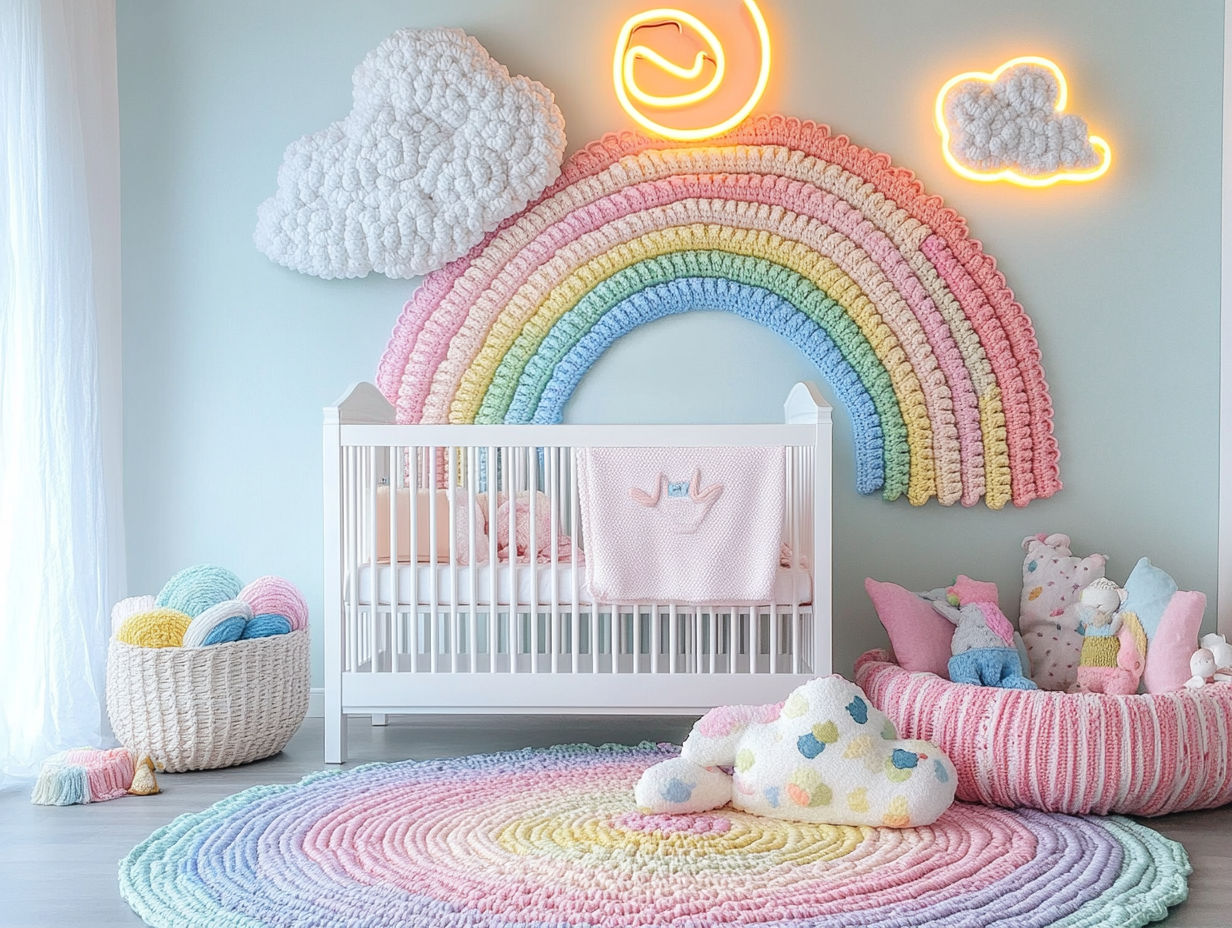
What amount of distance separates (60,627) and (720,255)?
5.58 feet

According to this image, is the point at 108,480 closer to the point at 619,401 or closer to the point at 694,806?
the point at 619,401

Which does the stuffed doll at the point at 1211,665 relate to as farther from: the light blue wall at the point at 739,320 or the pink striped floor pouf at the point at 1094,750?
the light blue wall at the point at 739,320

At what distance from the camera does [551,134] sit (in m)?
2.76

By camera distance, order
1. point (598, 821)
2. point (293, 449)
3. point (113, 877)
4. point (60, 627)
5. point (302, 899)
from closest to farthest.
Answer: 1. point (302, 899)
2. point (113, 877)
3. point (598, 821)
4. point (60, 627)
5. point (293, 449)

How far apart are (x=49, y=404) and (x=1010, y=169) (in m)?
2.26

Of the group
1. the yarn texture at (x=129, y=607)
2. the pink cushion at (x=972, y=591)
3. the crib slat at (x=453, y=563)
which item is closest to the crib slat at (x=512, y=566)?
the crib slat at (x=453, y=563)

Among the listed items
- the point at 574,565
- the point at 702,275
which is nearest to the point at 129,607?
the point at 574,565

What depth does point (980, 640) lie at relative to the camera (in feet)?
7.98

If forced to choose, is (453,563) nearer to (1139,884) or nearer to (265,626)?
(265,626)

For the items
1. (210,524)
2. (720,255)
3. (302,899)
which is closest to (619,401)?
(720,255)

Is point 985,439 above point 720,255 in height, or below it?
below

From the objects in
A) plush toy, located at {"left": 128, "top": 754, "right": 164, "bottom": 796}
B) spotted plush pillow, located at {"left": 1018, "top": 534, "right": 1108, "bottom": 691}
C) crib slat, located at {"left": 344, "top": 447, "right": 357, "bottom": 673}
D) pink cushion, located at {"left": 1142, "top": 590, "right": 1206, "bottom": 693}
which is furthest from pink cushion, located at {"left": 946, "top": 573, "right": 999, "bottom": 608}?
plush toy, located at {"left": 128, "top": 754, "right": 164, "bottom": 796}

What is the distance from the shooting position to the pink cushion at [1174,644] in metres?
2.32

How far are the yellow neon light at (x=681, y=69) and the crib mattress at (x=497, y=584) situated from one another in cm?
114
